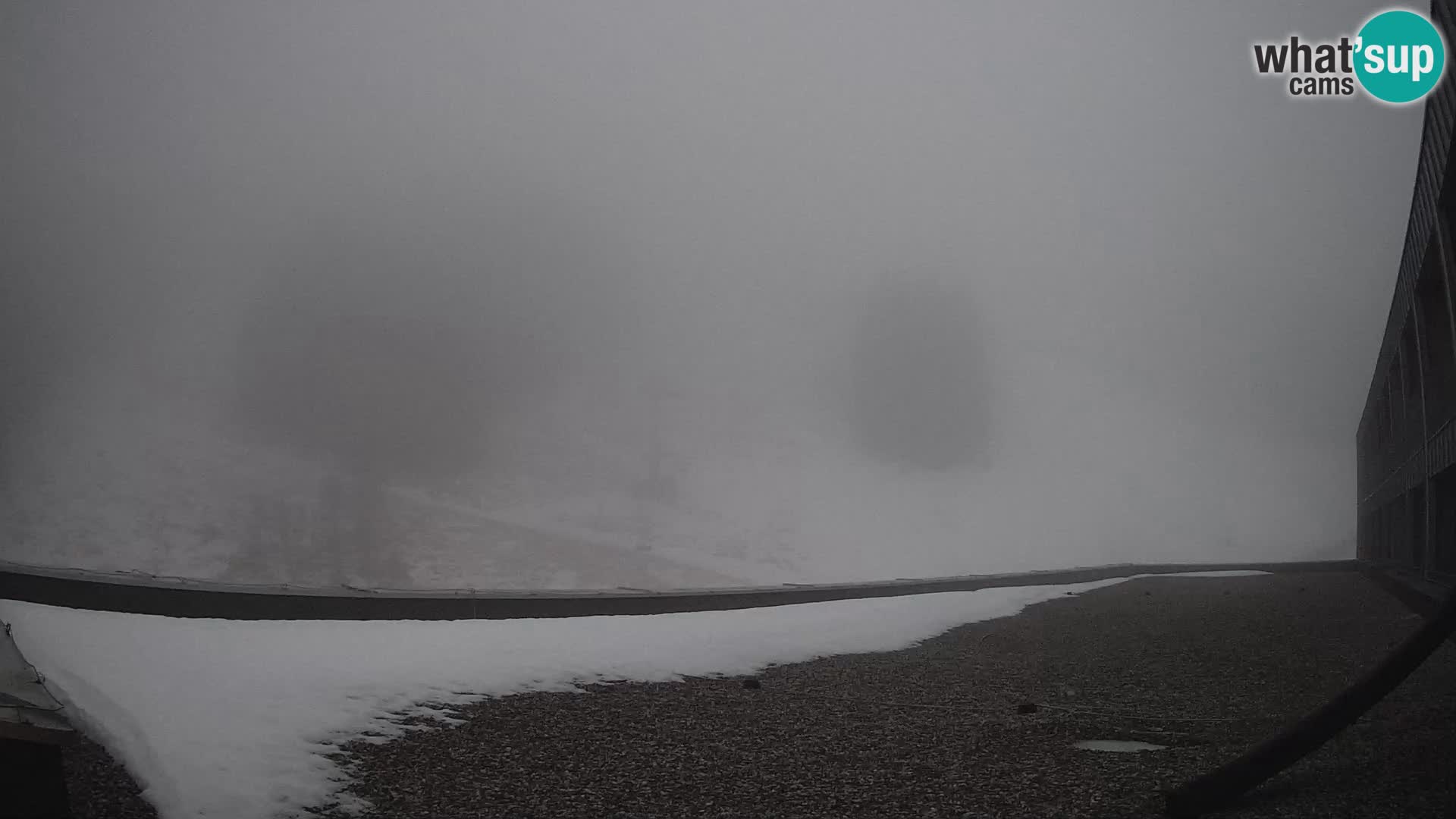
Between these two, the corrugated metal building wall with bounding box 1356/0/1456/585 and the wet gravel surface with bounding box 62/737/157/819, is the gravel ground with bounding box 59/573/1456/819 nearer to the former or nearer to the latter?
the wet gravel surface with bounding box 62/737/157/819

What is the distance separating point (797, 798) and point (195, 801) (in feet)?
10.5

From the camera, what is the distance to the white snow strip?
459 centimetres

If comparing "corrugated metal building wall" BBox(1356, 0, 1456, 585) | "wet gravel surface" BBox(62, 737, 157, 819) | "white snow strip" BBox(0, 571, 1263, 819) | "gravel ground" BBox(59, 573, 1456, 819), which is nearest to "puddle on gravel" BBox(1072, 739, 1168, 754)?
"gravel ground" BBox(59, 573, 1456, 819)

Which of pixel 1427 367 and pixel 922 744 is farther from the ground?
pixel 1427 367

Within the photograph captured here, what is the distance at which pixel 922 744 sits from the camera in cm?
612

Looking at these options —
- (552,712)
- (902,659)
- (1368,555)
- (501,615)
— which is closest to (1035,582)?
(1368,555)

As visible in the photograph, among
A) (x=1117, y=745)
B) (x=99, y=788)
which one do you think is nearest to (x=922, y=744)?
(x=1117, y=745)

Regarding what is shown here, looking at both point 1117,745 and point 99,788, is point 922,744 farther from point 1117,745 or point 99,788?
point 99,788

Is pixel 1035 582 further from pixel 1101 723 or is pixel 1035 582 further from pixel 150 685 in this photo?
pixel 150 685

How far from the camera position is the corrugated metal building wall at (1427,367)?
13.3 metres

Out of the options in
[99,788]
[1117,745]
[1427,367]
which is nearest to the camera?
[99,788]

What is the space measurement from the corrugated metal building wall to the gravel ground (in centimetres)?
755

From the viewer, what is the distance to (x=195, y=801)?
4152mm

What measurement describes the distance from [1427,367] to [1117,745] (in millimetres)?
17844
